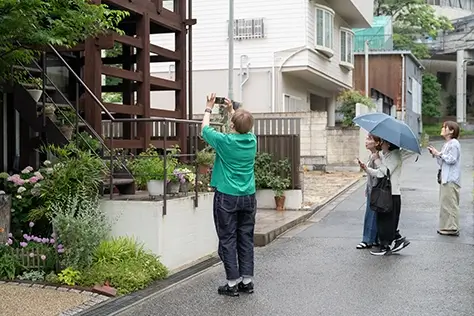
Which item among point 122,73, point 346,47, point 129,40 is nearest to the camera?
point 122,73

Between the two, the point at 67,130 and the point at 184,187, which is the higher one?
the point at 67,130

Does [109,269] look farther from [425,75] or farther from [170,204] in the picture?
[425,75]

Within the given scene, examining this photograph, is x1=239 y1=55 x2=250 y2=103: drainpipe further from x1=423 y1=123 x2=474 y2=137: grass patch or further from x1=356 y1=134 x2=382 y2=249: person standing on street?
x1=423 y1=123 x2=474 y2=137: grass patch

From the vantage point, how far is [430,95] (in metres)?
48.3

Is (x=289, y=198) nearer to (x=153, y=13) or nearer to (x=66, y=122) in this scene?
(x=153, y=13)

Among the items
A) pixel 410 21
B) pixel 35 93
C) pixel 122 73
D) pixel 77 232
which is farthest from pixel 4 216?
pixel 410 21

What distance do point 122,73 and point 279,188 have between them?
5.00 metres

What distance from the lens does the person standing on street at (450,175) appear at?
10047 mm

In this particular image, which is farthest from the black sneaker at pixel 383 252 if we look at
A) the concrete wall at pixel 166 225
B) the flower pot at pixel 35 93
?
the flower pot at pixel 35 93

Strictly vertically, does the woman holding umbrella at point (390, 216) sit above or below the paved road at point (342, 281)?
above

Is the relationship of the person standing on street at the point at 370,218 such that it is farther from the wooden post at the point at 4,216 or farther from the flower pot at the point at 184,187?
the wooden post at the point at 4,216

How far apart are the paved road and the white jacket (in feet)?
3.29

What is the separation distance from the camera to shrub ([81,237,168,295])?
6504 mm

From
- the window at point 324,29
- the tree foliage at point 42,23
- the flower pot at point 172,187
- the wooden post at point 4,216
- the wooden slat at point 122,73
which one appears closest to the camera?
the tree foliage at point 42,23
